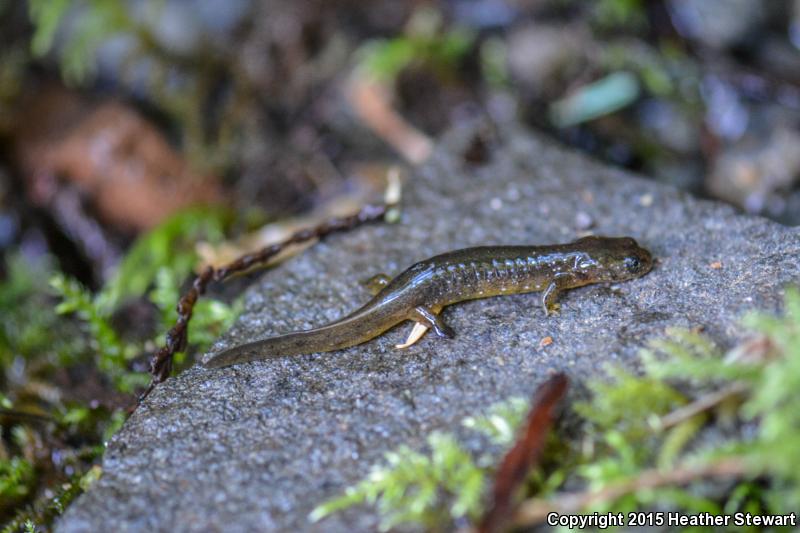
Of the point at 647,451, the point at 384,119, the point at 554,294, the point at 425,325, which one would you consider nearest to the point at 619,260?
the point at 554,294

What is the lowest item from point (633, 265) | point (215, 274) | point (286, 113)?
point (633, 265)

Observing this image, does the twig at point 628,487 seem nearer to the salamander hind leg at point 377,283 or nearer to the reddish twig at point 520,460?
the reddish twig at point 520,460

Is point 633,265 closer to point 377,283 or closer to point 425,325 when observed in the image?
point 425,325

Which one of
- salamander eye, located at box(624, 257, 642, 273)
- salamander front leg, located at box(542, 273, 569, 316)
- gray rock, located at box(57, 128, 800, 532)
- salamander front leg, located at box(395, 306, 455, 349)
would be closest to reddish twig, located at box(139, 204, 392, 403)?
gray rock, located at box(57, 128, 800, 532)

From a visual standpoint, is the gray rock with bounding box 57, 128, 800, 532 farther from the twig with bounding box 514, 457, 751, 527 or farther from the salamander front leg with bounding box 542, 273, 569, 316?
the twig with bounding box 514, 457, 751, 527

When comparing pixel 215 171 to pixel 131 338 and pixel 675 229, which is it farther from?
pixel 675 229

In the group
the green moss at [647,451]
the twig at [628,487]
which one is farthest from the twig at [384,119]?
the twig at [628,487]

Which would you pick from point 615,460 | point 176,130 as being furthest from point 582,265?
point 176,130

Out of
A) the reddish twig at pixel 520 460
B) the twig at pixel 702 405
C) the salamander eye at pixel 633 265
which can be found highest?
the reddish twig at pixel 520 460
